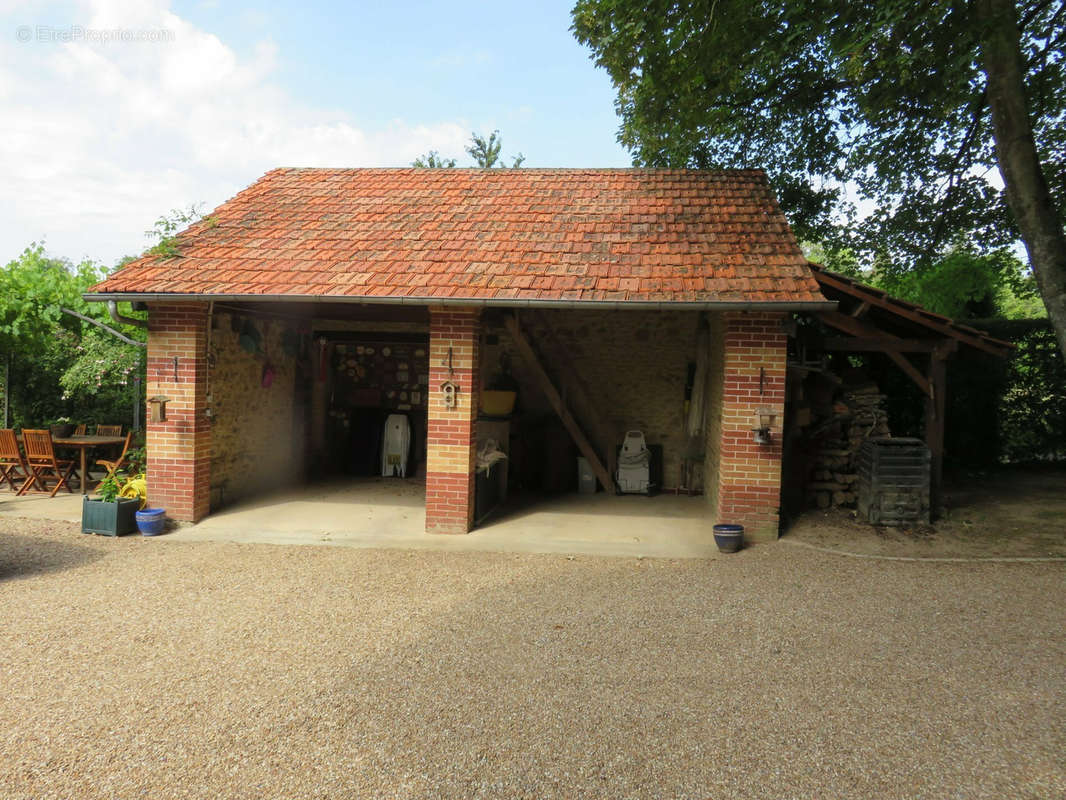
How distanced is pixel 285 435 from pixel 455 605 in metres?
5.33

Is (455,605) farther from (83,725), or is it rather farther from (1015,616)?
(1015,616)

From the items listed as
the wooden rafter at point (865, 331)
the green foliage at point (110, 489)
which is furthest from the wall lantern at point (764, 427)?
the green foliage at point (110, 489)

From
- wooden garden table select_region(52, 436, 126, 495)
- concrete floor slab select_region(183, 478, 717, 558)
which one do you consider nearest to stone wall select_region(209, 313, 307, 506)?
concrete floor slab select_region(183, 478, 717, 558)

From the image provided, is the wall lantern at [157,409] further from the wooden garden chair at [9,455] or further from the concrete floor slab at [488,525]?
the wooden garden chair at [9,455]

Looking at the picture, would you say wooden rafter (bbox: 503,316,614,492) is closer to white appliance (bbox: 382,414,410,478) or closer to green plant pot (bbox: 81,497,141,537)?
white appliance (bbox: 382,414,410,478)

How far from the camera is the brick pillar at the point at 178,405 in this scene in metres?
7.25

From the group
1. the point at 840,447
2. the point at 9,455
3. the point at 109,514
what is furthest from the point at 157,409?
the point at 840,447

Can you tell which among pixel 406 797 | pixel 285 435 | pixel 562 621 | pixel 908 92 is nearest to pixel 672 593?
pixel 562 621

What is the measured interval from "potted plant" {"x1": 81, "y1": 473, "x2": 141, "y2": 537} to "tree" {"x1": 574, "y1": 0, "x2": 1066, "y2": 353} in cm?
798

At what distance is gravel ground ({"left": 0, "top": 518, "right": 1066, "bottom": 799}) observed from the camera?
2.99 meters

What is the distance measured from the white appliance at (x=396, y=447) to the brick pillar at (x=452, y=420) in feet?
11.1

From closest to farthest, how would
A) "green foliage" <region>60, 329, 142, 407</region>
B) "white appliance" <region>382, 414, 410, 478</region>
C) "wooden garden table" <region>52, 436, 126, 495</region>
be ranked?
"wooden garden table" <region>52, 436, 126, 495</region> < "green foliage" <region>60, 329, 142, 407</region> < "white appliance" <region>382, 414, 410, 478</region>

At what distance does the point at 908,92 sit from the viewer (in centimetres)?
952

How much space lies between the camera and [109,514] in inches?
282
